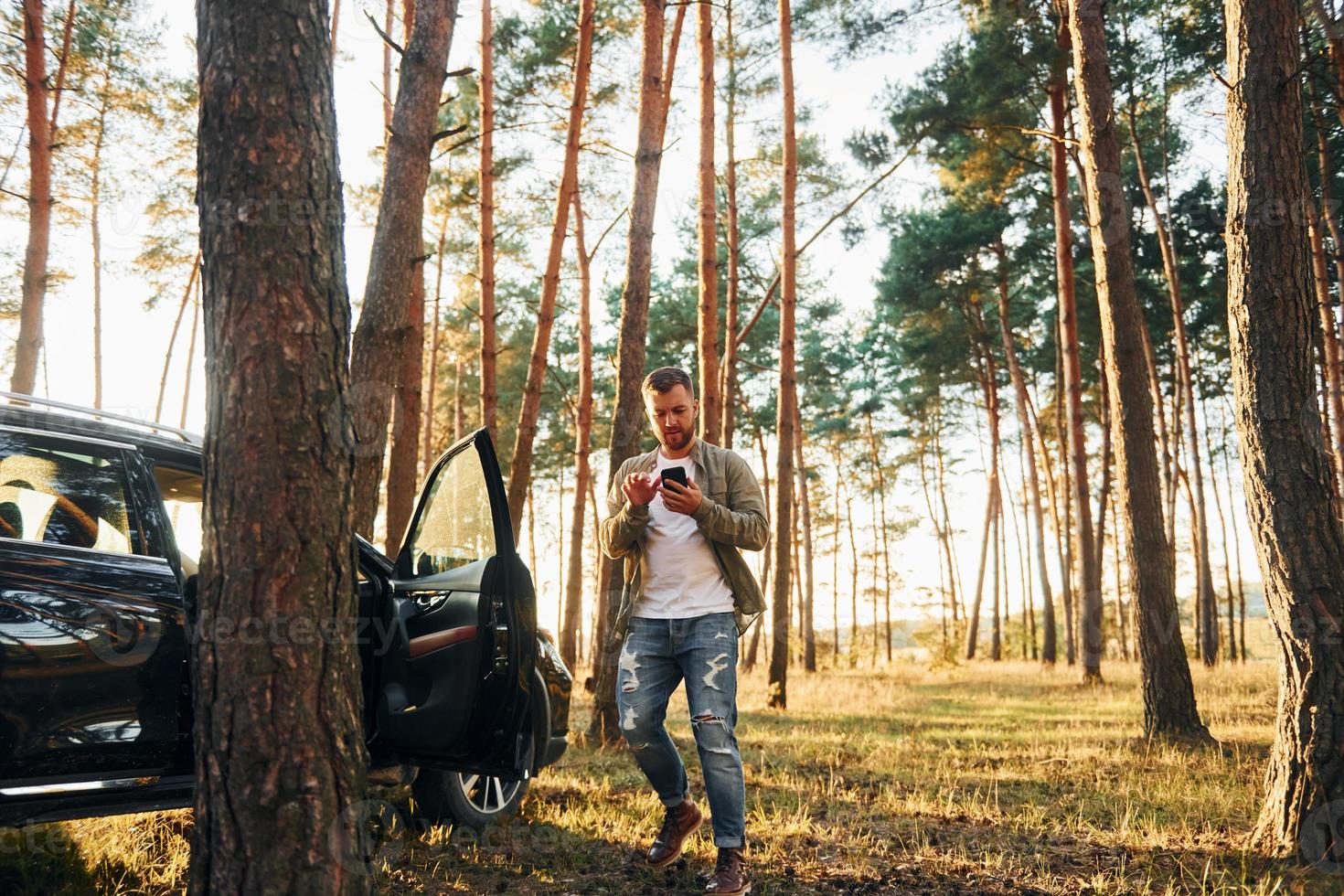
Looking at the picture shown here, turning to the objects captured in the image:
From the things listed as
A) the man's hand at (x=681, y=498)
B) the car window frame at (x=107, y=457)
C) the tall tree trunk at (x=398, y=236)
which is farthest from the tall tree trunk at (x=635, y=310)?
the car window frame at (x=107, y=457)

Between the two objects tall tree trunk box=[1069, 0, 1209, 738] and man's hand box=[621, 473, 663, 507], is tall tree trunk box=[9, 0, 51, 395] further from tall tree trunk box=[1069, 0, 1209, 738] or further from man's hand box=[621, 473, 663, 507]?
tall tree trunk box=[1069, 0, 1209, 738]

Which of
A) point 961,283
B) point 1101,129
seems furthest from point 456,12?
point 961,283

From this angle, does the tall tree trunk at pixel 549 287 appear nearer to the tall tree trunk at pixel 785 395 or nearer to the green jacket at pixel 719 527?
the tall tree trunk at pixel 785 395

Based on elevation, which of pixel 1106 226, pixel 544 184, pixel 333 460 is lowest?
pixel 333 460

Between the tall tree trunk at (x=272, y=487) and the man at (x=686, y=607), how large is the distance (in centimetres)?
132

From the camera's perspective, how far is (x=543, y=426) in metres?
27.0

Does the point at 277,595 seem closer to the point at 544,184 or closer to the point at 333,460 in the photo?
the point at 333,460

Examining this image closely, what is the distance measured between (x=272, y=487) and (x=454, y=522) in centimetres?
159

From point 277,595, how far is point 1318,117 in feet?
43.6

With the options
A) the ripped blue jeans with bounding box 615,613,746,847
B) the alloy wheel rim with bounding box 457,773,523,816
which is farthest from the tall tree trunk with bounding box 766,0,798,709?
the ripped blue jeans with bounding box 615,613,746,847

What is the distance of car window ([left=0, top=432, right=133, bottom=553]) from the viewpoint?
3.13 metres

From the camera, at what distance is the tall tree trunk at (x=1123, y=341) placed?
734cm

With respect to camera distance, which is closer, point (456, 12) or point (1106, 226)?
point (456, 12)

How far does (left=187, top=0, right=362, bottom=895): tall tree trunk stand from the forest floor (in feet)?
4.57
